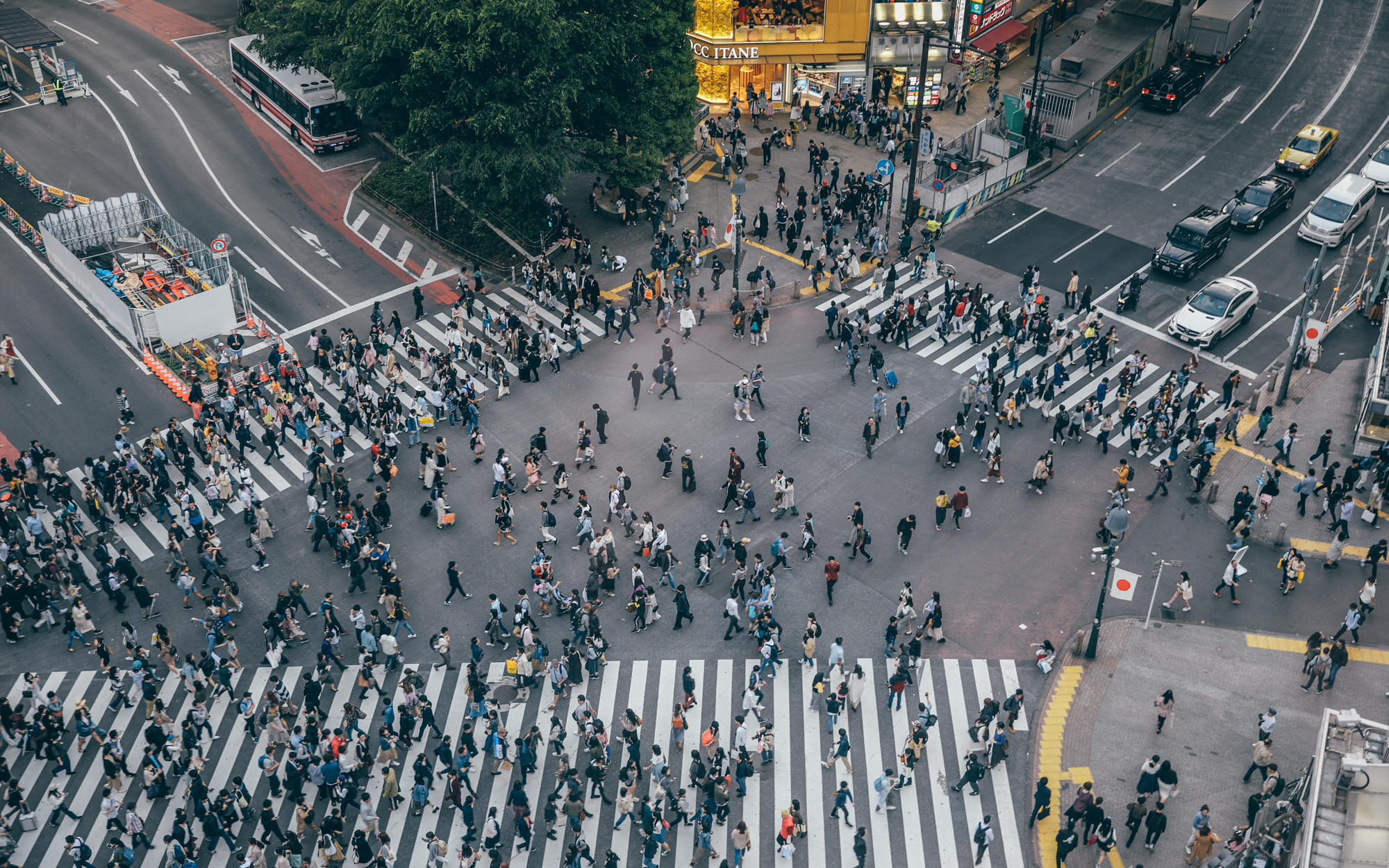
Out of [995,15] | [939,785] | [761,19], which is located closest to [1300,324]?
[939,785]

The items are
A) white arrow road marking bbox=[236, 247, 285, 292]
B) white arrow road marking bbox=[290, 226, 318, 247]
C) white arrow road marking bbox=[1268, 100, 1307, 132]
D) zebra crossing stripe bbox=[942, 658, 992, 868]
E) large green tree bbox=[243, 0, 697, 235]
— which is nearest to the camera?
zebra crossing stripe bbox=[942, 658, 992, 868]

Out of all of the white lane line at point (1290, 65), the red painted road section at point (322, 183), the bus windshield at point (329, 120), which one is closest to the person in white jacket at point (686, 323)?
the red painted road section at point (322, 183)

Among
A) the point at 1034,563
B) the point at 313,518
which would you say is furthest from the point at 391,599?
the point at 1034,563

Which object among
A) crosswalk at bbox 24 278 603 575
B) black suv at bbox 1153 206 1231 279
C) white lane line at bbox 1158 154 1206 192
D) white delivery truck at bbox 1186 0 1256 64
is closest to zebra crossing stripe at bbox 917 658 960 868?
crosswalk at bbox 24 278 603 575

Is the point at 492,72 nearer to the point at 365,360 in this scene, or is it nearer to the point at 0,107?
the point at 365,360

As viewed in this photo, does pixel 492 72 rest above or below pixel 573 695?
above

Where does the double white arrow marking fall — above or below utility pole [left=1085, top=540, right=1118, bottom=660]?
below

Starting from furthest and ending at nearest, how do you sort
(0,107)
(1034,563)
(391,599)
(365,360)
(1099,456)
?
(0,107), (365,360), (1099,456), (1034,563), (391,599)

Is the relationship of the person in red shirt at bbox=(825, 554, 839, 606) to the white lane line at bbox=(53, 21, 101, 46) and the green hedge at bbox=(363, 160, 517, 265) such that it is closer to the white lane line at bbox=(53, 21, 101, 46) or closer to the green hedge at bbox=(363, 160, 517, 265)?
the green hedge at bbox=(363, 160, 517, 265)
